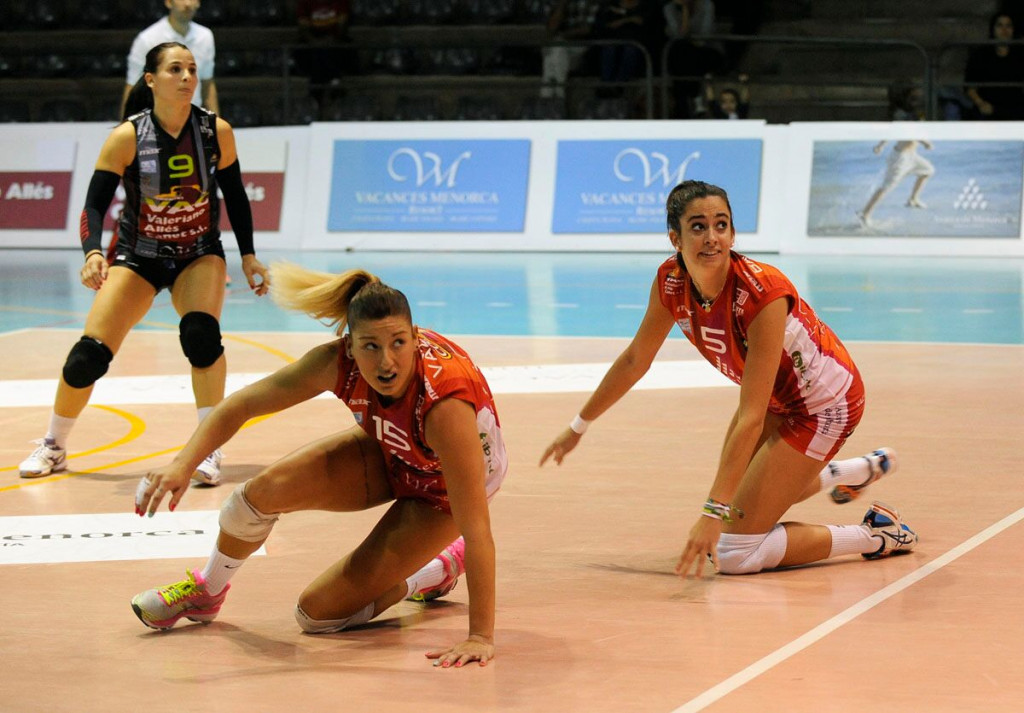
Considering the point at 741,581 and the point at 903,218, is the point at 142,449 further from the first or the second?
the point at 903,218

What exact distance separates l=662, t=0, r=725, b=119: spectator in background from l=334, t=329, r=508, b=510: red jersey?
13.3 meters

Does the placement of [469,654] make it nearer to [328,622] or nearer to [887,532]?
[328,622]

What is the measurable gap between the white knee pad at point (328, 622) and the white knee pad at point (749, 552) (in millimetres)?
1168

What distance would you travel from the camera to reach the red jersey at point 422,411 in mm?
3885

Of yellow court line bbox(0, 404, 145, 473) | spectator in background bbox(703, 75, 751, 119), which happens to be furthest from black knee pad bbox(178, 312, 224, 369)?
spectator in background bbox(703, 75, 751, 119)

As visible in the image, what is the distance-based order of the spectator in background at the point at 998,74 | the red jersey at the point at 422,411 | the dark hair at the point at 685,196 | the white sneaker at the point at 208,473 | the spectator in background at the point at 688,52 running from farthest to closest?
1. the spectator in background at the point at 688,52
2. the spectator in background at the point at 998,74
3. the white sneaker at the point at 208,473
4. the dark hair at the point at 685,196
5. the red jersey at the point at 422,411

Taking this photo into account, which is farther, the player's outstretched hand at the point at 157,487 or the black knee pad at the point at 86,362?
the black knee pad at the point at 86,362

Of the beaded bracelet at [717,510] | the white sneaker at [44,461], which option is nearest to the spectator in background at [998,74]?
the white sneaker at [44,461]

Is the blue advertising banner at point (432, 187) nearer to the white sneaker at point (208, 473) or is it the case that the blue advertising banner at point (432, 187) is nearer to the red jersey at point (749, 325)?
the white sneaker at point (208, 473)

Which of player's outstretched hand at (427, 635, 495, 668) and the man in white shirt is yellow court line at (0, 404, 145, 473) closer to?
player's outstretched hand at (427, 635, 495, 668)

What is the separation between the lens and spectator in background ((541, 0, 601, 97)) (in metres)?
17.7

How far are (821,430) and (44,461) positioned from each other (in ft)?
10.8

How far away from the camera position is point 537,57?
1852 centimetres

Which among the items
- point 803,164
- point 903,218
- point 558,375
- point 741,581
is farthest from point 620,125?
point 741,581
